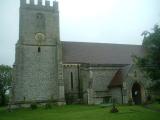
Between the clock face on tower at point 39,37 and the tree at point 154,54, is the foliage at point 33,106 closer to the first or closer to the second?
the clock face on tower at point 39,37

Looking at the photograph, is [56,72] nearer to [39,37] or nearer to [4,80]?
[39,37]

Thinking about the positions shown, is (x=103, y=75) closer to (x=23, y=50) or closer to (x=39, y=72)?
(x=39, y=72)

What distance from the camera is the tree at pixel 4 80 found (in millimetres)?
77938

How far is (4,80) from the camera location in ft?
262

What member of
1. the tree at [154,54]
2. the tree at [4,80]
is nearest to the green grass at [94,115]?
the tree at [154,54]

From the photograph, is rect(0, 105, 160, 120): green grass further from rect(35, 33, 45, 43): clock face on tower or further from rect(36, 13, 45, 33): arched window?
rect(36, 13, 45, 33): arched window

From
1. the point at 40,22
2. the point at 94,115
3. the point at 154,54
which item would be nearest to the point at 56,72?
the point at 40,22

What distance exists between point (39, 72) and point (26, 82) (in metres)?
2.77

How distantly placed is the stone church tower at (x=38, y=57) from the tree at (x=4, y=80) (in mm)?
34253

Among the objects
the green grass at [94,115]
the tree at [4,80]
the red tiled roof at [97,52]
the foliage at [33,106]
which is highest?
the red tiled roof at [97,52]

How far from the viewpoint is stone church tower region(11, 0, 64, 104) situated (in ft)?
148

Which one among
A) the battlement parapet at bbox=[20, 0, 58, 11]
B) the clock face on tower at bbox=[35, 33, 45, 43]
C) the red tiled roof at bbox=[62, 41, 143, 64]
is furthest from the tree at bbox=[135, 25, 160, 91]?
the battlement parapet at bbox=[20, 0, 58, 11]

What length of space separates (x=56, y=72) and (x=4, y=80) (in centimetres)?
3736

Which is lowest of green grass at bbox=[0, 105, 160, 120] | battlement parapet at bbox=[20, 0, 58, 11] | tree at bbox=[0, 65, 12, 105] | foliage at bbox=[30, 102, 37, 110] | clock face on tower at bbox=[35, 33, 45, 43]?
green grass at bbox=[0, 105, 160, 120]
